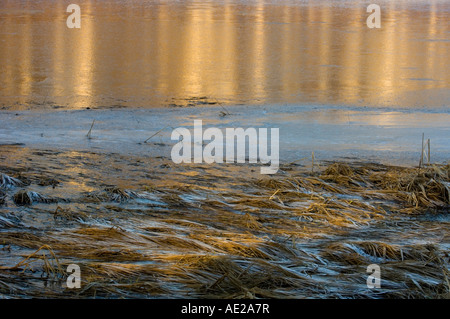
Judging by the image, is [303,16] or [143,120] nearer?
[143,120]

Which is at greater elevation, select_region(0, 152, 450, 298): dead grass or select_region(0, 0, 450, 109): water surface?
select_region(0, 0, 450, 109): water surface

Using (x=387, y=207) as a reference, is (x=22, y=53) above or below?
above

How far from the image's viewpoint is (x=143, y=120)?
250 inches

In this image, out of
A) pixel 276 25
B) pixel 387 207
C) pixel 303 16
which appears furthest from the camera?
pixel 303 16

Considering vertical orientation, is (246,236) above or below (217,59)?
below

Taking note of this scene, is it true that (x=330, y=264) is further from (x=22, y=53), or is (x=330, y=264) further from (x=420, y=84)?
Answer: (x=22, y=53)

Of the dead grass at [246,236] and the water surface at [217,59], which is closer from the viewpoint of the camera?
the dead grass at [246,236]

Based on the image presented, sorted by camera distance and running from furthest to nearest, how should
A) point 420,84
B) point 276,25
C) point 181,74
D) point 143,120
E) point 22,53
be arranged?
point 276,25 < point 22,53 < point 181,74 < point 420,84 < point 143,120

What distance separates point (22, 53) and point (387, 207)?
730 cm

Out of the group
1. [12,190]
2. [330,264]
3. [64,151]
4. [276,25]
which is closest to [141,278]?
[330,264]

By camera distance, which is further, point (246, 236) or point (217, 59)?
point (217, 59)

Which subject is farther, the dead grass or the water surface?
the water surface

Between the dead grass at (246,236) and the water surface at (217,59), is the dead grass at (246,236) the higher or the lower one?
the lower one
